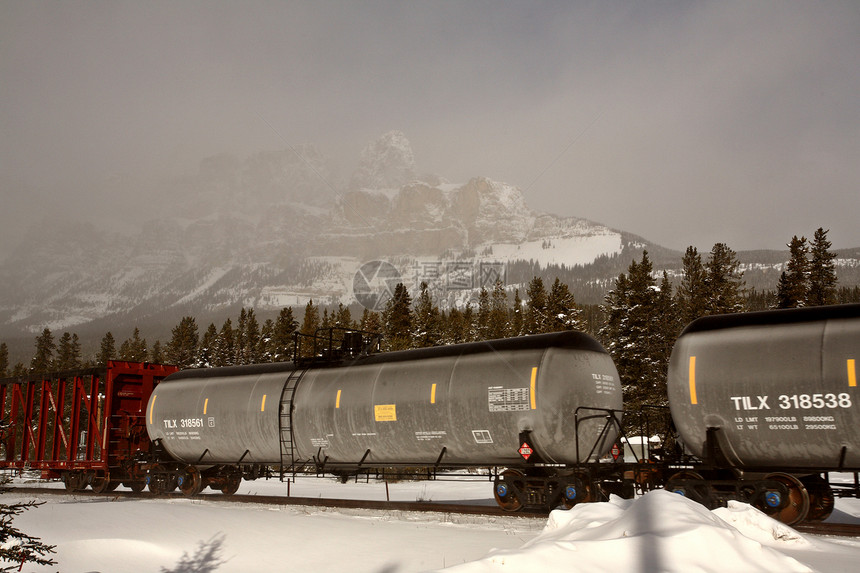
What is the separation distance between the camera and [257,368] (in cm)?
2105

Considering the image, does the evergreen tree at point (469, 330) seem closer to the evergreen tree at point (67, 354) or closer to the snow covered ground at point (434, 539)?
the snow covered ground at point (434, 539)

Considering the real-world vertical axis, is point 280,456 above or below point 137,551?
above

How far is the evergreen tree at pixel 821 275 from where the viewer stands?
155 feet

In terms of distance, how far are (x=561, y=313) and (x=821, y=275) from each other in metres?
19.0

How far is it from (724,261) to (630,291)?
689 cm

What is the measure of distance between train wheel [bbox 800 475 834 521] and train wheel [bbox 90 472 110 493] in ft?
72.2

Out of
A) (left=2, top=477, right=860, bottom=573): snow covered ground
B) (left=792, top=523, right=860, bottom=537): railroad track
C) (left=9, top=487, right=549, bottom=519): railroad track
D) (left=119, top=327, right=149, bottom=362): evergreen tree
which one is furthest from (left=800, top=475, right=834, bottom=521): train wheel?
(left=119, top=327, right=149, bottom=362): evergreen tree

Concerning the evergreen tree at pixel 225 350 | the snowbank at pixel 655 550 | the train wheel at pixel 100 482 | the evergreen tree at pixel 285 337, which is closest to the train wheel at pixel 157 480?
the train wheel at pixel 100 482

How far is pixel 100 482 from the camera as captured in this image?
79.8ft

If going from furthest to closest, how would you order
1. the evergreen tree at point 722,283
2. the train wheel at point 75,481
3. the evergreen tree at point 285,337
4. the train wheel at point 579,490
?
the evergreen tree at point 285,337 → the evergreen tree at point 722,283 → the train wheel at point 75,481 → the train wheel at point 579,490

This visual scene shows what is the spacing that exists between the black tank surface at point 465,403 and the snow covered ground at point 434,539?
163 centimetres

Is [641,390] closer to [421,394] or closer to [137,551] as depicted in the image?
[421,394]

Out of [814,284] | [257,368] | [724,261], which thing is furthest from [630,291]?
[257,368]

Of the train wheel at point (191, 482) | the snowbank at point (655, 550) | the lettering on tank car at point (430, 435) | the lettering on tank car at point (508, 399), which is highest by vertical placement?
the lettering on tank car at point (508, 399)
